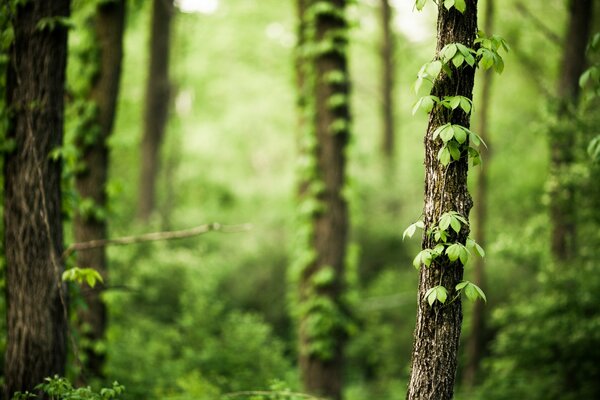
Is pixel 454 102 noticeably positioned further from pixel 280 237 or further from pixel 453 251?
pixel 280 237

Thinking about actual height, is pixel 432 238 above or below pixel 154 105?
below

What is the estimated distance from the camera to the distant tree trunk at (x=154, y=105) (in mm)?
12703

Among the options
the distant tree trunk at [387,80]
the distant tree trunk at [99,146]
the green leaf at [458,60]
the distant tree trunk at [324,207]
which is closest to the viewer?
the green leaf at [458,60]

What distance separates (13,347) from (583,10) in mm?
8994

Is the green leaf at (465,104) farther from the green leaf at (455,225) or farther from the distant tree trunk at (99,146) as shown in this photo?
the distant tree trunk at (99,146)

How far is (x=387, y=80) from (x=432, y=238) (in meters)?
14.3

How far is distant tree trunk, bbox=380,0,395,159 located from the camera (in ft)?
54.4

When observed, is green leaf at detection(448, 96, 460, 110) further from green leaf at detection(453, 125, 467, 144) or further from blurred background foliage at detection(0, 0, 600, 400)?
blurred background foliage at detection(0, 0, 600, 400)

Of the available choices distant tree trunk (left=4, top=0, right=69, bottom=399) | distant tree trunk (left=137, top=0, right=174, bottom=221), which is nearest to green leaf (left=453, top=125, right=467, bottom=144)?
distant tree trunk (left=4, top=0, right=69, bottom=399)

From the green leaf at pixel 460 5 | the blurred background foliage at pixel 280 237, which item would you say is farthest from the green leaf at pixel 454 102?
the blurred background foliage at pixel 280 237

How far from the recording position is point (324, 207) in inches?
308

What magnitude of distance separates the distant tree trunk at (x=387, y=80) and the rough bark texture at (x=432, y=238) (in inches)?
514

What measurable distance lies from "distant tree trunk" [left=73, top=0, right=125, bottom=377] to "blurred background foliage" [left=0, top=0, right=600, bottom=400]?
225 millimetres

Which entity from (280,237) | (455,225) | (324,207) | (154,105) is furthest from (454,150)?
(154,105)
